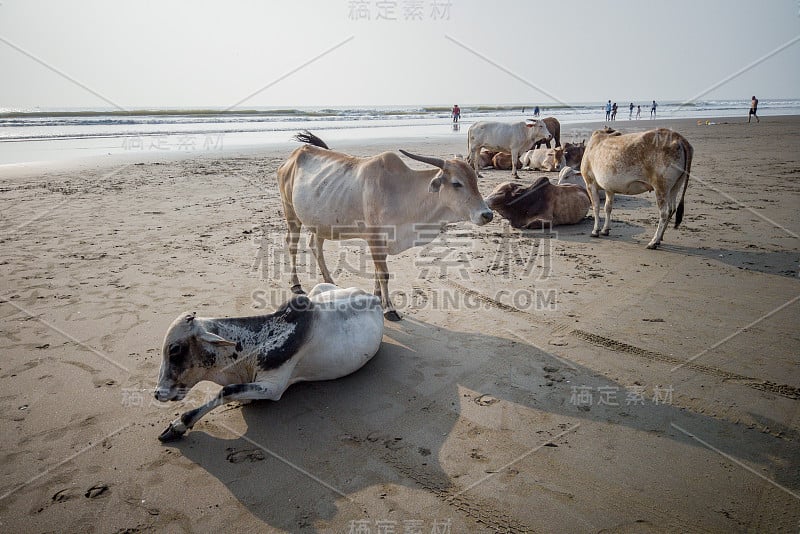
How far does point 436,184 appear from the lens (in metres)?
5.24

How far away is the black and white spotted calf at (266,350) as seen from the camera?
138 inches

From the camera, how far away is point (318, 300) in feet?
14.2

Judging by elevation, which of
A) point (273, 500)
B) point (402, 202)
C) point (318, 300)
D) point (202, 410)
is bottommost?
point (273, 500)

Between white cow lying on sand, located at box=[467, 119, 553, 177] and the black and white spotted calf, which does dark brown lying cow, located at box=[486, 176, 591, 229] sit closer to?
the black and white spotted calf

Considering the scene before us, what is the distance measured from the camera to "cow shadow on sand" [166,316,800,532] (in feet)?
9.89

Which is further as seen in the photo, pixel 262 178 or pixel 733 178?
pixel 262 178

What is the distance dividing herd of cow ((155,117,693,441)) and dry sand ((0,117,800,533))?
324 millimetres

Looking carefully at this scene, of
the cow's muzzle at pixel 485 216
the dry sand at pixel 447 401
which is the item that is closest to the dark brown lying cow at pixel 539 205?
the dry sand at pixel 447 401

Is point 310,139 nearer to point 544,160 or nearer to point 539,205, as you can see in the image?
point 539,205

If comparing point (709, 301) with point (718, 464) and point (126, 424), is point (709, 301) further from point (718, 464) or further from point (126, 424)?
point (126, 424)

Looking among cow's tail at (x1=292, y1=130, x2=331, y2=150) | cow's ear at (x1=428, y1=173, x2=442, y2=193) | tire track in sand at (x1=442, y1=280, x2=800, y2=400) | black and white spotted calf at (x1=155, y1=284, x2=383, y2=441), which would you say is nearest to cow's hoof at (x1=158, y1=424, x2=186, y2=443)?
black and white spotted calf at (x1=155, y1=284, x2=383, y2=441)

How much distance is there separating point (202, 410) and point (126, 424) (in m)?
0.69

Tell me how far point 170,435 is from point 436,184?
351 cm

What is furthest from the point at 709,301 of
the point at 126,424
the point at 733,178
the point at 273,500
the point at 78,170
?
the point at 78,170
